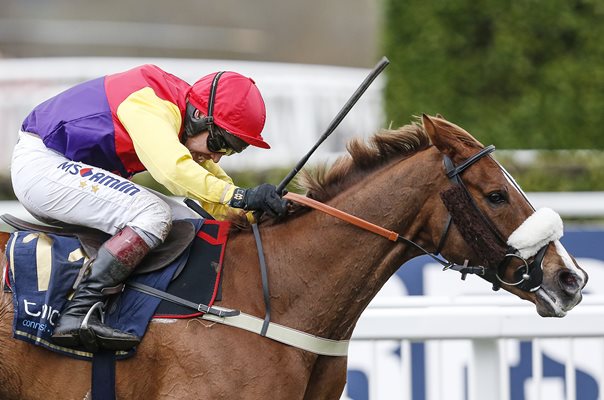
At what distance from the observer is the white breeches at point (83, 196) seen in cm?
344

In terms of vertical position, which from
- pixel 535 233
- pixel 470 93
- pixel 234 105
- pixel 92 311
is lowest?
pixel 470 93

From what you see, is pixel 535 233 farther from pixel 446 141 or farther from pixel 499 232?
pixel 446 141

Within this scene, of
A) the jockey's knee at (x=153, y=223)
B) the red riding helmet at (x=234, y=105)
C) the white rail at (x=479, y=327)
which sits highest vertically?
the red riding helmet at (x=234, y=105)

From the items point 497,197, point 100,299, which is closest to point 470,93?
point 497,197

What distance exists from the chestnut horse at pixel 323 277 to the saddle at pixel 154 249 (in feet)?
0.55

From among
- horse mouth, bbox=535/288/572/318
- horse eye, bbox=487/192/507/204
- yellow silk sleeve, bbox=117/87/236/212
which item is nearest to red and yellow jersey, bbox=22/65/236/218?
yellow silk sleeve, bbox=117/87/236/212

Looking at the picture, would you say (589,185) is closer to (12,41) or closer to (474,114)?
(474,114)

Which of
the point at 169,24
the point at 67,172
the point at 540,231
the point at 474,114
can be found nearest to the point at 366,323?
the point at 540,231

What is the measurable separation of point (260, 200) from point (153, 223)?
1.21 ft

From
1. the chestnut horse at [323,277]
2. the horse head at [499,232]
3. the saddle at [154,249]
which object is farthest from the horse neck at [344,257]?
the saddle at [154,249]

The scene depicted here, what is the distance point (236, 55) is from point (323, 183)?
1629cm

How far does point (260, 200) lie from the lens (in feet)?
11.2

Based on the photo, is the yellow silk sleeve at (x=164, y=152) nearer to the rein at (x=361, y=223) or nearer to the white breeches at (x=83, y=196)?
the white breeches at (x=83, y=196)

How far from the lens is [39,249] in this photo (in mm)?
3424
